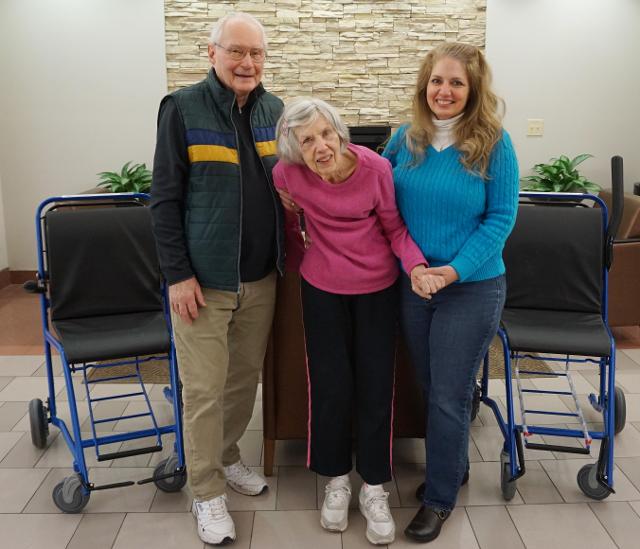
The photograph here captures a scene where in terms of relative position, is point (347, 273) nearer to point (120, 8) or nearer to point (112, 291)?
point (112, 291)

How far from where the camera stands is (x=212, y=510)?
203 centimetres

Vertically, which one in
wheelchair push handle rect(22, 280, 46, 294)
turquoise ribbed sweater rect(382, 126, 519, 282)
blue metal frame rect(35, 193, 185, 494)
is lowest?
blue metal frame rect(35, 193, 185, 494)

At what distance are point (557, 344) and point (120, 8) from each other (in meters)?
4.04

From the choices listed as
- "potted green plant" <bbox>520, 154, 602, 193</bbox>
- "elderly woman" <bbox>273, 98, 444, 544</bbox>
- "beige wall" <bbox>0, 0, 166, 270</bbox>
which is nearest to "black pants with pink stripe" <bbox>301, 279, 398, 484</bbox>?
"elderly woman" <bbox>273, 98, 444, 544</bbox>

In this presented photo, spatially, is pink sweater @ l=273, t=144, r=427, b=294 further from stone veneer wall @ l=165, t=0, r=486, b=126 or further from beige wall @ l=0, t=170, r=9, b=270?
beige wall @ l=0, t=170, r=9, b=270

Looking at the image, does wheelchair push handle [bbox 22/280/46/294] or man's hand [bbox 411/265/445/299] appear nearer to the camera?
man's hand [bbox 411/265/445/299]

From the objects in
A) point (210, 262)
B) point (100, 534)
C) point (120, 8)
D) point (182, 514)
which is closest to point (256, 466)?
point (182, 514)

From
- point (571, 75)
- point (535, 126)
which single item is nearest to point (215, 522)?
point (535, 126)

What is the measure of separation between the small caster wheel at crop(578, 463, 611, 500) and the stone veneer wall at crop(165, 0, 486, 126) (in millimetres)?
3221

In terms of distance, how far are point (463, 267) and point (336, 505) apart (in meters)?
0.86

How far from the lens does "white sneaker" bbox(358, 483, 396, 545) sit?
202 cm

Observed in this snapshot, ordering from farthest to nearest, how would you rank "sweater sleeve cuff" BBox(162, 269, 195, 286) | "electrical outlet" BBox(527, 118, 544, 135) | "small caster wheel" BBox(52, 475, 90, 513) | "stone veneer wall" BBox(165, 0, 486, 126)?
"electrical outlet" BBox(527, 118, 544, 135)
"stone veneer wall" BBox(165, 0, 486, 126)
"small caster wheel" BBox(52, 475, 90, 513)
"sweater sleeve cuff" BBox(162, 269, 195, 286)

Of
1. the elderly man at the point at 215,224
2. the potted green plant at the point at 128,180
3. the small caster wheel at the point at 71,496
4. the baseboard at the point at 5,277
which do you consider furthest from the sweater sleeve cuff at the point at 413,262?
the baseboard at the point at 5,277

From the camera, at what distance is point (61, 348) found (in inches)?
89.3
